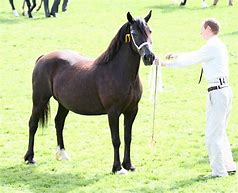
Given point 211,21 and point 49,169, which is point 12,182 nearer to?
point 49,169

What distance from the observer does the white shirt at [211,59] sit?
7.57m

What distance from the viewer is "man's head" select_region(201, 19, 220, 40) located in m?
7.64

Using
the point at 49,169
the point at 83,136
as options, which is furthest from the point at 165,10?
the point at 49,169

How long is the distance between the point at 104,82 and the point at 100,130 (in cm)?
298

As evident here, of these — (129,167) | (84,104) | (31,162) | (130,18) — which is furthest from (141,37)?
(31,162)

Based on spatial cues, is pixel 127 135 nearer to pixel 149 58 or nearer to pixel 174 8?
A: pixel 149 58

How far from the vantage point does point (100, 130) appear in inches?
436

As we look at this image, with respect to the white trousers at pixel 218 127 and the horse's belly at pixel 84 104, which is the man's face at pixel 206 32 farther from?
the horse's belly at pixel 84 104

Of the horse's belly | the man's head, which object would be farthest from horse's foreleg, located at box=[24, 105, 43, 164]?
the man's head

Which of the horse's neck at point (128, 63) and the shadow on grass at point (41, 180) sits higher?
the horse's neck at point (128, 63)

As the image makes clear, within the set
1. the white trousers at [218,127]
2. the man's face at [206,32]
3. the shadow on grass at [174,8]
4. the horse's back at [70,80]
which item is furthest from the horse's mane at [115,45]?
the shadow on grass at [174,8]

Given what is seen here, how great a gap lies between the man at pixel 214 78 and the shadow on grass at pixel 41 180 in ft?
5.14

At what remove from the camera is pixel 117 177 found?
26.6 ft

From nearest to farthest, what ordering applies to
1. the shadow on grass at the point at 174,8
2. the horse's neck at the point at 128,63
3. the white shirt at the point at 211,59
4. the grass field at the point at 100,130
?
the white shirt at the point at 211,59 < the grass field at the point at 100,130 < the horse's neck at the point at 128,63 < the shadow on grass at the point at 174,8
